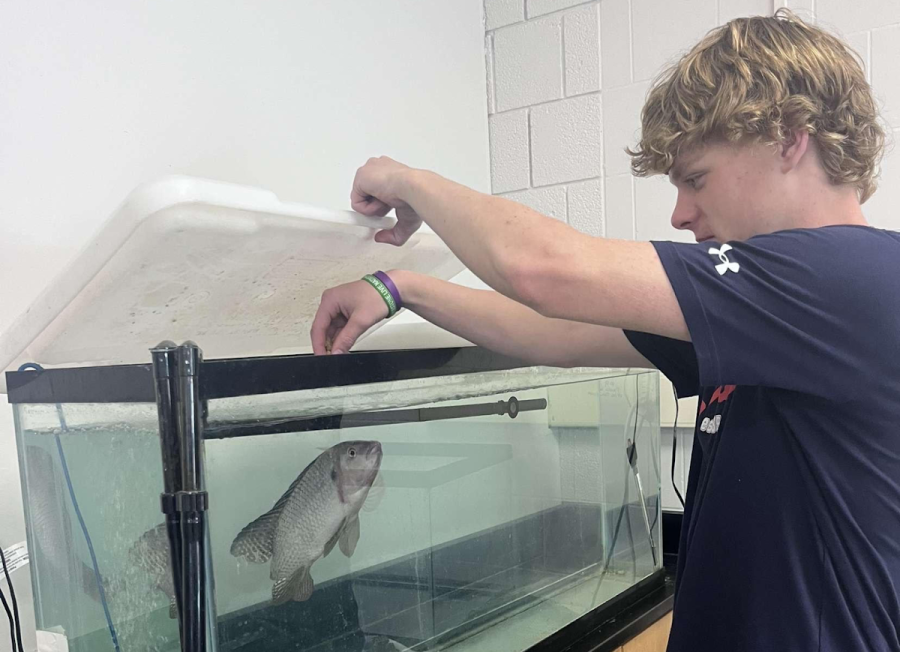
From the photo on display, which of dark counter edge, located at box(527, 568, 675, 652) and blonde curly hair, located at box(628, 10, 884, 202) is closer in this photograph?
blonde curly hair, located at box(628, 10, 884, 202)

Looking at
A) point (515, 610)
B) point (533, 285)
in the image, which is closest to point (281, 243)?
point (533, 285)

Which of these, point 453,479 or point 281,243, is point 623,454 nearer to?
point 453,479

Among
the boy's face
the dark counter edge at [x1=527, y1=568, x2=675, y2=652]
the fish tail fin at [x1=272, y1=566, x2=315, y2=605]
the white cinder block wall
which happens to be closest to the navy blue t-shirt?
the boy's face

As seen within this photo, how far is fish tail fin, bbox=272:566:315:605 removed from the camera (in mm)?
780

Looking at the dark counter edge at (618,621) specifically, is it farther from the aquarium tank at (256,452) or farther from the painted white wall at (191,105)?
the painted white wall at (191,105)

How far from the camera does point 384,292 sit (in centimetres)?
96

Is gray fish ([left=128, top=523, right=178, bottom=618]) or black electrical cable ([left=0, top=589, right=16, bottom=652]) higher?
gray fish ([left=128, top=523, right=178, bottom=618])

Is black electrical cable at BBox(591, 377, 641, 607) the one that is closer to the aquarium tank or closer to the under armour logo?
the aquarium tank

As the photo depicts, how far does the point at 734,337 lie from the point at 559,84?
4.85 ft

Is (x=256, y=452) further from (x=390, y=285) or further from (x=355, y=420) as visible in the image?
(x=390, y=285)

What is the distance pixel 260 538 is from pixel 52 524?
0.27 meters

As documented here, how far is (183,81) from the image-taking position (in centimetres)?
132

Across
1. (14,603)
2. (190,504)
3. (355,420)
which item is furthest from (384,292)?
(14,603)

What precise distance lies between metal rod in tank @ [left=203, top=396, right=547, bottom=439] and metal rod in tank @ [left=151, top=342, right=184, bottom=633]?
4cm
